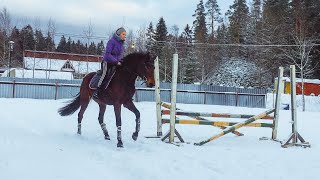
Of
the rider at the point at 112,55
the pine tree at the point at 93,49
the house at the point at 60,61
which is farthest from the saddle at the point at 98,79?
the pine tree at the point at 93,49

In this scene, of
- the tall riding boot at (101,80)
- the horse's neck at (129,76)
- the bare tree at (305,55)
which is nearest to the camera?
the horse's neck at (129,76)

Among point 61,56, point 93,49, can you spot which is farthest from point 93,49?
point 61,56

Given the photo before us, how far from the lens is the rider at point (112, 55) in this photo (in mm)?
9414

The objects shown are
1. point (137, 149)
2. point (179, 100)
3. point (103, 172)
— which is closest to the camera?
point (103, 172)

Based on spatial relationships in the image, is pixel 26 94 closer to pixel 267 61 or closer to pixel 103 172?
pixel 103 172

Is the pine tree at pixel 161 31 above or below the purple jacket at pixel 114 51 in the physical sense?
above

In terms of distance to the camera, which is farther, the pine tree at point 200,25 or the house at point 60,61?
the pine tree at point 200,25

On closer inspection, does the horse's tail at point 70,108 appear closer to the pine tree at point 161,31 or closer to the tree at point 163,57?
the tree at point 163,57

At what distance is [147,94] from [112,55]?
20419 mm

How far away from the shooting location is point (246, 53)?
199 feet

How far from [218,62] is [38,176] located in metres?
56.5

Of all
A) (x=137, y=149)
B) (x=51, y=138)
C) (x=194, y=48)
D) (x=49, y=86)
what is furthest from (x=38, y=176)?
(x=194, y=48)

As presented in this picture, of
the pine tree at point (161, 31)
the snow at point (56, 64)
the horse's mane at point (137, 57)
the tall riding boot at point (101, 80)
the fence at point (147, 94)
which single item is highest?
the pine tree at point (161, 31)

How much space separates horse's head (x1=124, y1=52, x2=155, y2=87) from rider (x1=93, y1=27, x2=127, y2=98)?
11.2 inches
